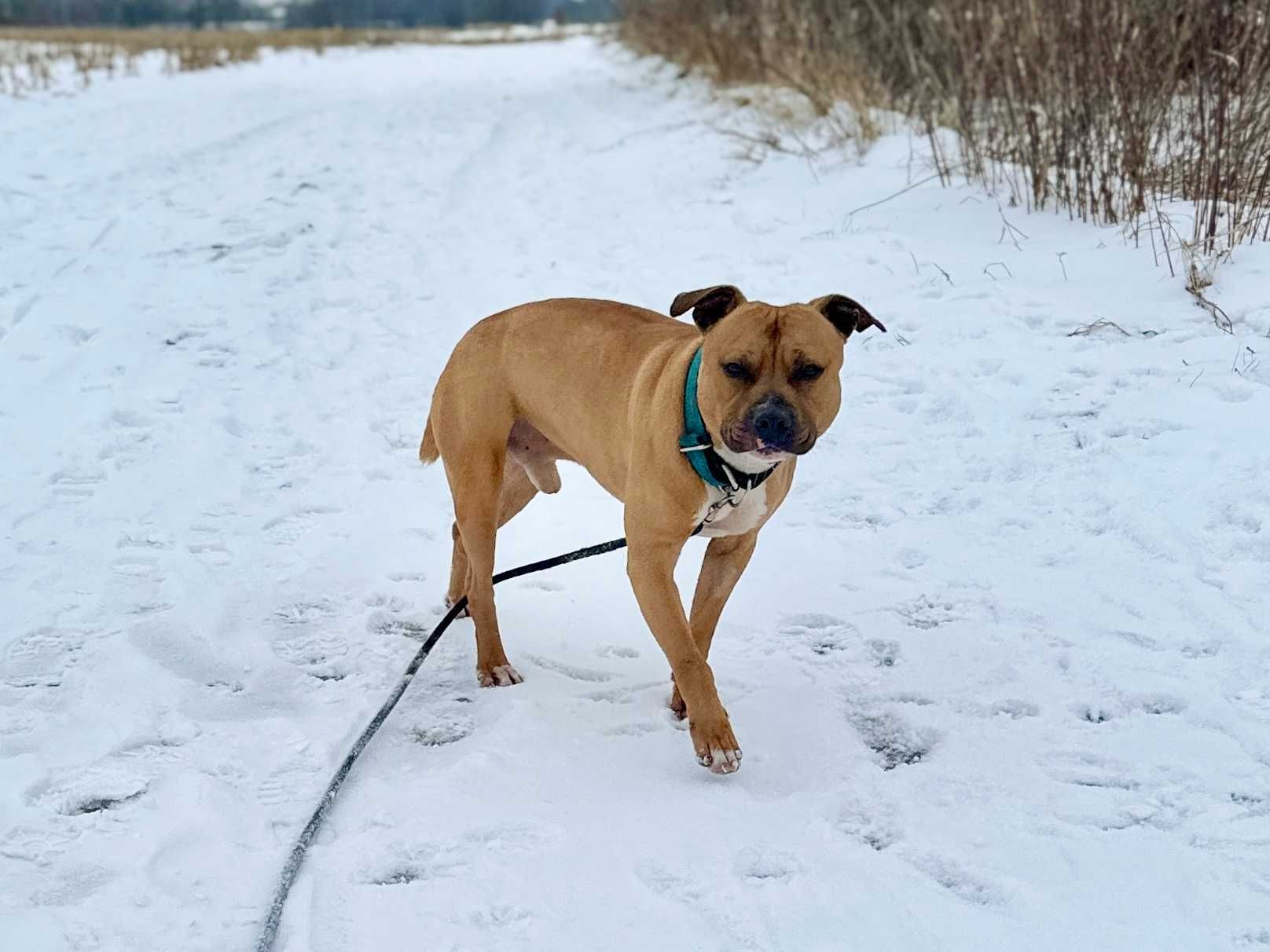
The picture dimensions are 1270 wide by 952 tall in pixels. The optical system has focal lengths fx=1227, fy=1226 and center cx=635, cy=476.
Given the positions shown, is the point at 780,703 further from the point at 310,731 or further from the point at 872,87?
the point at 872,87

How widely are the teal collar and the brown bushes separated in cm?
386

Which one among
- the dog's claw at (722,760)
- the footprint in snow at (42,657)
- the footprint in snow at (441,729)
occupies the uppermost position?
the footprint in snow at (42,657)

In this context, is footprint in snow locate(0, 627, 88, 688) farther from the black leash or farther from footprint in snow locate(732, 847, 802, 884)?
footprint in snow locate(732, 847, 802, 884)

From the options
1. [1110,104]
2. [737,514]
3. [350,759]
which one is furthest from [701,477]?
[1110,104]

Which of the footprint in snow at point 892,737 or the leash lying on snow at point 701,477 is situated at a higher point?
the leash lying on snow at point 701,477

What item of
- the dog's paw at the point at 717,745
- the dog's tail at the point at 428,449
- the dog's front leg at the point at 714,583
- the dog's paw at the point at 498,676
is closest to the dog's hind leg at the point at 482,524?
the dog's paw at the point at 498,676

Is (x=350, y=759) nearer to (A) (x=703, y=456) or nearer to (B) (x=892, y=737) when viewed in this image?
(A) (x=703, y=456)

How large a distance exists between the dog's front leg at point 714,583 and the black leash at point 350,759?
0.90 feet

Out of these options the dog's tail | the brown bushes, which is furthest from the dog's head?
the brown bushes

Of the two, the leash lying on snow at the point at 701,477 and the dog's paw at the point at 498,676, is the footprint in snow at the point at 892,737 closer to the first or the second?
the leash lying on snow at the point at 701,477

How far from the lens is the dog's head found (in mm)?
3195

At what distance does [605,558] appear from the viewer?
4.94 meters

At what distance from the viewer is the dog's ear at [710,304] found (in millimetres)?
3457

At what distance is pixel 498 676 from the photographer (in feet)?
13.0
